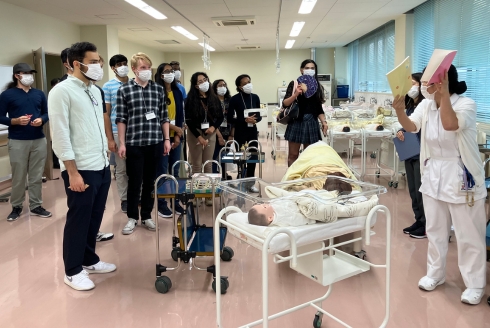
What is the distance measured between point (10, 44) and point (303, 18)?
17.6 ft

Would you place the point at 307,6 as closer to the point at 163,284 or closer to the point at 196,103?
the point at 196,103

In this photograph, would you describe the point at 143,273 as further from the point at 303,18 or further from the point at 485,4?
the point at 303,18

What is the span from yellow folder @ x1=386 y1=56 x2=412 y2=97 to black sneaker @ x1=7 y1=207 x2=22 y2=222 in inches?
162

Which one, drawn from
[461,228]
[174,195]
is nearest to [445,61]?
[461,228]

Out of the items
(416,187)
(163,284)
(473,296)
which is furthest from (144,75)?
(473,296)

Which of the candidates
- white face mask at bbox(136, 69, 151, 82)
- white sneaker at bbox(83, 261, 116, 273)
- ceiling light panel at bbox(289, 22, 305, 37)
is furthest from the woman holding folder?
ceiling light panel at bbox(289, 22, 305, 37)

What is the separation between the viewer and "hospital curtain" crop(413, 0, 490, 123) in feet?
17.8

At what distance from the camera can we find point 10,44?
249 inches

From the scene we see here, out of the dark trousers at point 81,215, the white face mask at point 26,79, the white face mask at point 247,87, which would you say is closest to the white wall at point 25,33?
the white face mask at point 26,79

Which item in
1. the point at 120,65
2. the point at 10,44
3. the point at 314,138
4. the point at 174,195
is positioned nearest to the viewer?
the point at 174,195

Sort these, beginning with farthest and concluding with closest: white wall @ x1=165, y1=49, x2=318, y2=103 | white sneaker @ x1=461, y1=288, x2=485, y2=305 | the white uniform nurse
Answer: white wall @ x1=165, y1=49, x2=318, y2=103
white sneaker @ x1=461, y1=288, x2=485, y2=305
the white uniform nurse

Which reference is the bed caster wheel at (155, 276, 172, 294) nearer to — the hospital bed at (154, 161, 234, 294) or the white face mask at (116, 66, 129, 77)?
the hospital bed at (154, 161, 234, 294)

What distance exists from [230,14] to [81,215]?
602 centimetres

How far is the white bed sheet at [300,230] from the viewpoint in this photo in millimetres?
1638
